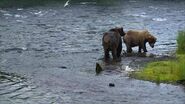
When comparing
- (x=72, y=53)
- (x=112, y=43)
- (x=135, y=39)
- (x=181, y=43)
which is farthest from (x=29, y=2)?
(x=112, y=43)

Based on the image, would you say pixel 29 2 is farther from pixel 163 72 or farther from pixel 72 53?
pixel 163 72

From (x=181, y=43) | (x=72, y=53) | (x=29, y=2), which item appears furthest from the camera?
(x=29, y=2)

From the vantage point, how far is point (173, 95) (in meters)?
16.2

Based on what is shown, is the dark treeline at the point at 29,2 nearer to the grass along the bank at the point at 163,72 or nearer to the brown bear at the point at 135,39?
the brown bear at the point at 135,39

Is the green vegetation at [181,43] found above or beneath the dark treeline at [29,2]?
beneath

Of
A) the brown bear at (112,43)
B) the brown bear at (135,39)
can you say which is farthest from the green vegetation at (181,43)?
the brown bear at (112,43)

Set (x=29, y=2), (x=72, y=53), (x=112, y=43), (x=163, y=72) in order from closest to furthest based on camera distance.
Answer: (x=163, y=72), (x=112, y=43), (x=72, y=53), (x=29, y=2)

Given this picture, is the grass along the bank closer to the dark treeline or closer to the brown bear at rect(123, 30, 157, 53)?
the brown bear at rect(123, 30, 157, 53)

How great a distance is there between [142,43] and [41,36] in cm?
828

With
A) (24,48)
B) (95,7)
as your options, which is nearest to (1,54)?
(24,48)

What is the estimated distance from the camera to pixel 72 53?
964 inches

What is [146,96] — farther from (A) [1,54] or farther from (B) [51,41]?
(B) [51,41]

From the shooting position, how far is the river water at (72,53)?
16312 mm

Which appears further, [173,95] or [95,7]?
[95,7]
